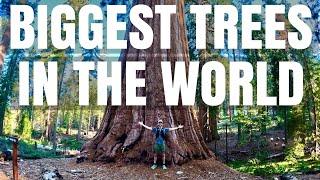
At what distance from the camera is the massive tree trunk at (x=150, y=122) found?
34.0ft

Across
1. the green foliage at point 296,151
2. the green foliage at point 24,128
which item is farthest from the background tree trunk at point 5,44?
the green foliage at point 24,128

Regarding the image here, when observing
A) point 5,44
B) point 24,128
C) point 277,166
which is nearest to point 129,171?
point 5,44

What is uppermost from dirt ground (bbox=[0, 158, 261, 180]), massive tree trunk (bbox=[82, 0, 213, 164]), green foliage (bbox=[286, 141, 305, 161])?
massive tree trunk (bbox=[82, 0, 213, 164])

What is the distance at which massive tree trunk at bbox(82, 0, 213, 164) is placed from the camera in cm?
1038

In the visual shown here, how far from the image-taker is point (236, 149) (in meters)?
18.6

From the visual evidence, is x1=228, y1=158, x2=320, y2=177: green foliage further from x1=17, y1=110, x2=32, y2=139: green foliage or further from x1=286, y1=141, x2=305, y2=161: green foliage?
x1=17, y1=110, x2=32, y2=139: green foliage

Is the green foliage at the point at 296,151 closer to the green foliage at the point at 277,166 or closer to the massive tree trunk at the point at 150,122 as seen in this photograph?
the green foliage at the point at 277,166

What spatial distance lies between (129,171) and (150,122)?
1.39 metres

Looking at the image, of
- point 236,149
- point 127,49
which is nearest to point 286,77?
point 127,49

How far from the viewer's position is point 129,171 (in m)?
9.73

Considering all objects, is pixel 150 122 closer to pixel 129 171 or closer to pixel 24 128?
pixel 129 171

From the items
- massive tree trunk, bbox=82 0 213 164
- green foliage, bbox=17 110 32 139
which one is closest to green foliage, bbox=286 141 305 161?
massive tree trunk, bbox=82 0 213 164

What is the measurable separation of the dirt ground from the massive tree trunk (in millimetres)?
278

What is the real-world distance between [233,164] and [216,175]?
5960mm
